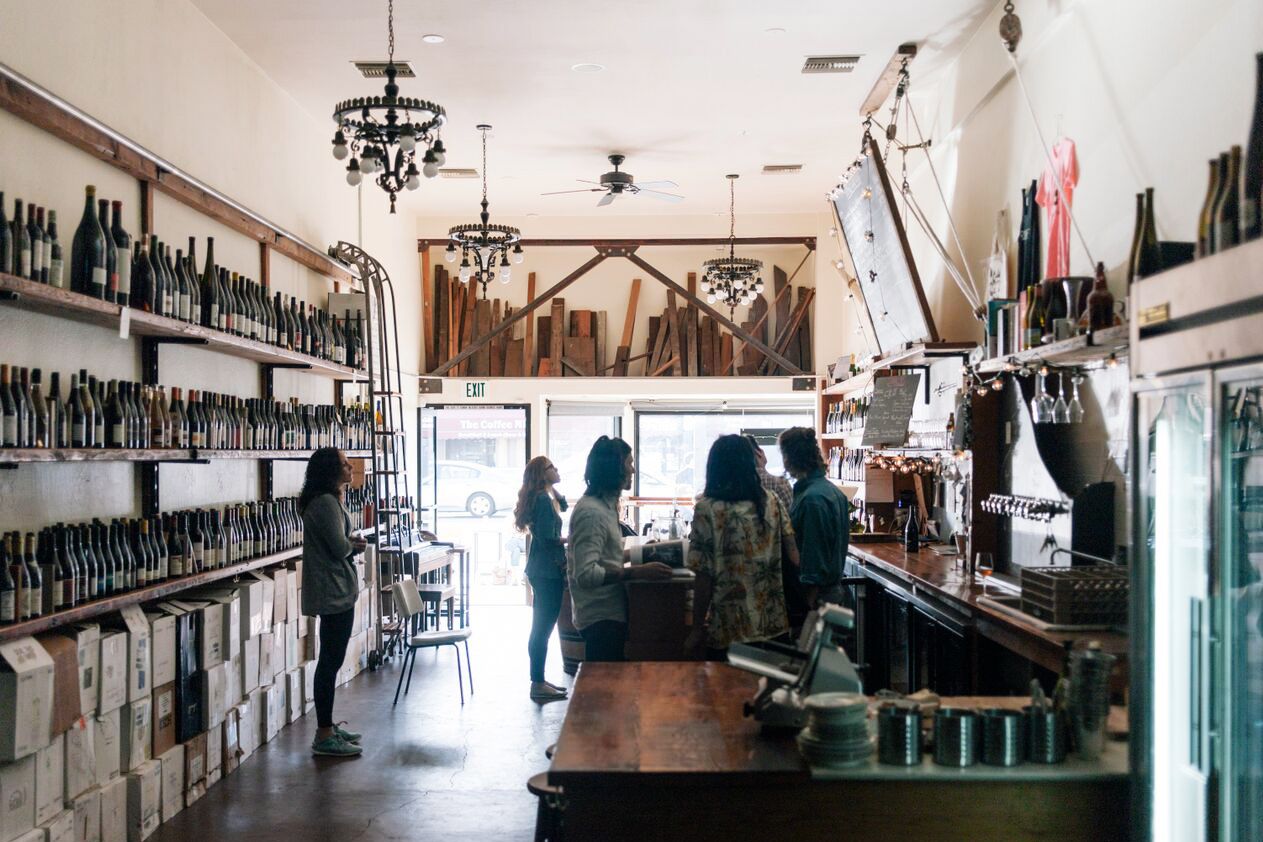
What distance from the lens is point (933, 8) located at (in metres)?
6.20

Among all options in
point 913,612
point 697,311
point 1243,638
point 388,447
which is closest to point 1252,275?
point 1243,638

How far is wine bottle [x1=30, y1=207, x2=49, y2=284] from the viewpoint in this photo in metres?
4.01

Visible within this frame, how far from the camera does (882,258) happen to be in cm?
719

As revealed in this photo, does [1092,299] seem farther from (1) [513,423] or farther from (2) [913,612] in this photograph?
(1) [513,423]

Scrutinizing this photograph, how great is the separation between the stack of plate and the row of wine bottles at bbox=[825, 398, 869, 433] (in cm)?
608

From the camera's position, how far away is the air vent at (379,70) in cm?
700

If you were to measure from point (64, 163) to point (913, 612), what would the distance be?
15.6 ft

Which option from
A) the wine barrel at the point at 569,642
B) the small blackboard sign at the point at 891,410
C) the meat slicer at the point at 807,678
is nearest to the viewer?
the meat slicer at the point at 807,678

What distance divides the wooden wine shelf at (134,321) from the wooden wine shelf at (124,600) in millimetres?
1142

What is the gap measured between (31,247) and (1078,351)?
415cm

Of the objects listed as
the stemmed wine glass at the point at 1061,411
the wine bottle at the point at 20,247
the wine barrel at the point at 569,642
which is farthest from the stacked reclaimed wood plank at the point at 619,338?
the wine bottle at the point at 20,247

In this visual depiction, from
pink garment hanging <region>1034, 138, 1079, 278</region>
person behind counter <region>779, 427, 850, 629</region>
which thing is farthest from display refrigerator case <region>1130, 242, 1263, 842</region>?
pink garment hanging <region>1034, 138, 1079, 278</region>

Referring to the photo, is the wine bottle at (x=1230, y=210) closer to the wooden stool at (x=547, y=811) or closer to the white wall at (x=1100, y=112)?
the white wall at (x=1100, y=112)

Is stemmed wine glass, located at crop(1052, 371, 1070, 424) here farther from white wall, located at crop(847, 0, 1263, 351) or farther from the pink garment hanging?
the pink garment hanging
